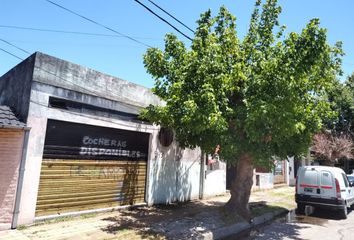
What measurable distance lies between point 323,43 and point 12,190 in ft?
30.4

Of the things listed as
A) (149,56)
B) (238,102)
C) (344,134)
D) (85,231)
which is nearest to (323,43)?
(238,102)

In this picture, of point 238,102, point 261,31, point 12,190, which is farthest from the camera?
point 261,31

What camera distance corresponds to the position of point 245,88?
29.6ft

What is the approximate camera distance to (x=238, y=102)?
938cm

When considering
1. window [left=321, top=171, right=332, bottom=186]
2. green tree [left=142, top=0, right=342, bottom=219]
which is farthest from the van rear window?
green tree [left=142, top=0, right=342, bottom=219]

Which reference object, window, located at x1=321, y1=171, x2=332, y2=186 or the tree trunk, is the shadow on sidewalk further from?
window, located at x1=321, y1=171, x2=332, y2=186

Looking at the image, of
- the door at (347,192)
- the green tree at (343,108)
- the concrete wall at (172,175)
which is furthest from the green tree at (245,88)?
the green tree at (343,108)

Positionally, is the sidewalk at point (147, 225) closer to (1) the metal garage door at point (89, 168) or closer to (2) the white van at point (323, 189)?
(1) the metal garage door at point (89, 168)

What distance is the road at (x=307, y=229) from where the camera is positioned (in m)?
8.62

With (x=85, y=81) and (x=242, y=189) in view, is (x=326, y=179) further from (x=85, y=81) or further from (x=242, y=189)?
(x=85, y=81)

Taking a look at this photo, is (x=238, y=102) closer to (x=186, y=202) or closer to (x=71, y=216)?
(x=186, y=202)

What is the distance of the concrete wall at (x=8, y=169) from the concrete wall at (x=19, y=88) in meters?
0.56

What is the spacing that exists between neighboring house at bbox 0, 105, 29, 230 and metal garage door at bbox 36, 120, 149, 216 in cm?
68

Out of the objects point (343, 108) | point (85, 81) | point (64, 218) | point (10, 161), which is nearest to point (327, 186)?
point (64, 218)
